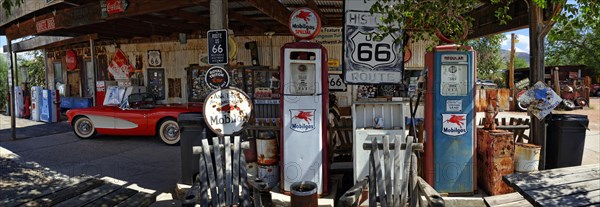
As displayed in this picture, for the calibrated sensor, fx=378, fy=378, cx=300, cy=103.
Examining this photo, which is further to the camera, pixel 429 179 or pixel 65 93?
pixel 65 93

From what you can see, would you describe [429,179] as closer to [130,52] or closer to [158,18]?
[158,18]

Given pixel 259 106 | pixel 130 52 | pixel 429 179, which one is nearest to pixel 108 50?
pixel 130 52

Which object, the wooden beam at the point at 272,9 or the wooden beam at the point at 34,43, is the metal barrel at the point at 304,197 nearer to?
the wooden beam at the point at 272,9

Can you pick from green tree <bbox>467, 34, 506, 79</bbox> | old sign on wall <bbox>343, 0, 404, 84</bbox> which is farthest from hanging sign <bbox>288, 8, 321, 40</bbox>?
green tree <bbox>467, 34, 506, 79</bbox>

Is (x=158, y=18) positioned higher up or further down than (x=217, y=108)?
higher up

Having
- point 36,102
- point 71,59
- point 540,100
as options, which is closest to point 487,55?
point 540,100

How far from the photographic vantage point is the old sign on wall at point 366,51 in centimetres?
491

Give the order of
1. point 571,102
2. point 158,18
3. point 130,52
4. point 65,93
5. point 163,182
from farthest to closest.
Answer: point 571,102
point 65,93
point 130,52
point 158,18
point 163,182

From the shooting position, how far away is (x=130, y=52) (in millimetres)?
11672

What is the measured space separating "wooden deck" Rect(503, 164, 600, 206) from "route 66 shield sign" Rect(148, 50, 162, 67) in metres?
10.2

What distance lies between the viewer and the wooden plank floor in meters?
3.45

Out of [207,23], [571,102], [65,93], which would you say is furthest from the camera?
[571,102]

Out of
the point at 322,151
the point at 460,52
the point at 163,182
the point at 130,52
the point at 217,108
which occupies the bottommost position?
the point at 163,182

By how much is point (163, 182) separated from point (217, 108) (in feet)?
6.40
